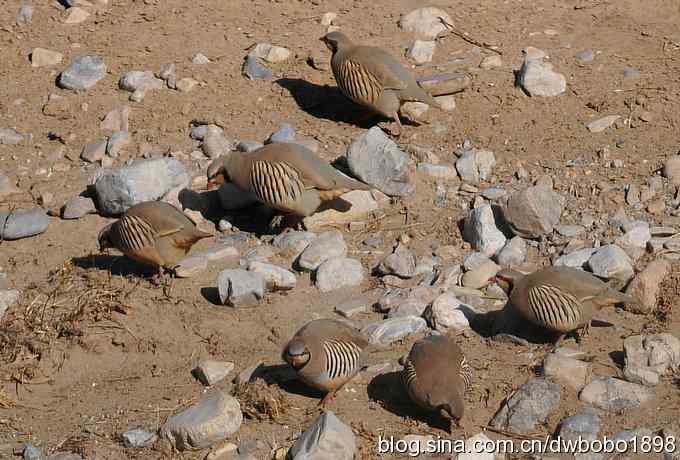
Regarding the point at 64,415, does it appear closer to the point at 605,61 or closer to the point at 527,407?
the point at 527,407

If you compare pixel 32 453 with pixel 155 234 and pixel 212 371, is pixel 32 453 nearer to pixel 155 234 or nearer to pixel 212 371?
pixel 212 371

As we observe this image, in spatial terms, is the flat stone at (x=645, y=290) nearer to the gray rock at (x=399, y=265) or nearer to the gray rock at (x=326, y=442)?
the gray rock at (x=399, y=265)

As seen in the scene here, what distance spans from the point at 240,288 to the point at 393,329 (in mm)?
1122

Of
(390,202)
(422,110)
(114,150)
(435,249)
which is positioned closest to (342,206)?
(390,202)

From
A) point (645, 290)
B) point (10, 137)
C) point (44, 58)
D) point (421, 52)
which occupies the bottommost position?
point (10, 137)

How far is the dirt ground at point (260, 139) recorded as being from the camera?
6.04m

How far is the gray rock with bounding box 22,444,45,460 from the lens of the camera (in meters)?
5.74

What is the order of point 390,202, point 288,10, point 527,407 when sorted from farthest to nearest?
point 288,10 < point 390,202 < point 527,407

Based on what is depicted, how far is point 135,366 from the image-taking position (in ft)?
21.5

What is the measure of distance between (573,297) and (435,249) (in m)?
1.52

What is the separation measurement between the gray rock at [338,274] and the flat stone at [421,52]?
2.89 m

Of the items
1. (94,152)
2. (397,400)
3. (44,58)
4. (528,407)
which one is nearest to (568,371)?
(528,407)

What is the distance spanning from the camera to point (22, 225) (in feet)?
26.1

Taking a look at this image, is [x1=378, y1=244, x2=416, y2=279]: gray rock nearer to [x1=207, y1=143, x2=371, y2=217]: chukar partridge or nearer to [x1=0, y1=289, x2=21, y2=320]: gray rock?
[x1=207, y1=143, x2=371, y2=217]: chukar partridge
